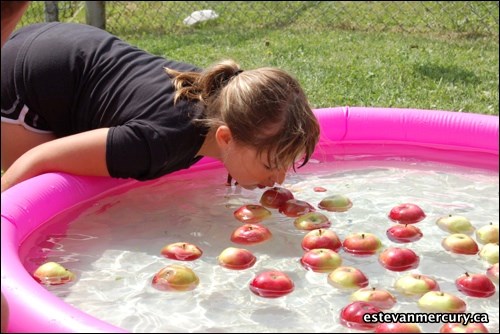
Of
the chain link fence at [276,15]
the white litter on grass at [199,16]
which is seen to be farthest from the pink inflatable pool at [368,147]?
the white litter on grass at [199,16]

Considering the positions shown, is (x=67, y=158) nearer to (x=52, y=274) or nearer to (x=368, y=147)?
(x=52, y=274)

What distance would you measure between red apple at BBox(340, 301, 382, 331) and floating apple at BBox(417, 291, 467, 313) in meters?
0.14

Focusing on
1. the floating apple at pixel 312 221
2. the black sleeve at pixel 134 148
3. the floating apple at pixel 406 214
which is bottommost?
the floating apple at pixel 312 221

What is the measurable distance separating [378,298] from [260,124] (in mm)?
835

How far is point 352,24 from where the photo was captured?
7262 mm

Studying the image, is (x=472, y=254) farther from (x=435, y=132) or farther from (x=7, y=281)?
(x=7, y=281)

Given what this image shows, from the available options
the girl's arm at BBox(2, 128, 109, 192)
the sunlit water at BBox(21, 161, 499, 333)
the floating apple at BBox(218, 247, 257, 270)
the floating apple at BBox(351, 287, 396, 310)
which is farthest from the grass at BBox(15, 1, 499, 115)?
the floating apple at BBox(351, 287, 396, 310)

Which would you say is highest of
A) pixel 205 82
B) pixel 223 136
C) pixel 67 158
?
pixel 205 82

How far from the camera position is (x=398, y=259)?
271cm

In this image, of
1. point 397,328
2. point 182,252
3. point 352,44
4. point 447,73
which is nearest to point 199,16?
point 352,44

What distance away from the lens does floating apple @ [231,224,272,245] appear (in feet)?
9.58

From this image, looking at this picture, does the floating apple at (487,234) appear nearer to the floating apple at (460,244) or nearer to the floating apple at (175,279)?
the floating apple at (460,244)

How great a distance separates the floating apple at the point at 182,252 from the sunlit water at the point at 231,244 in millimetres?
29

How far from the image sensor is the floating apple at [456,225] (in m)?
2.98
